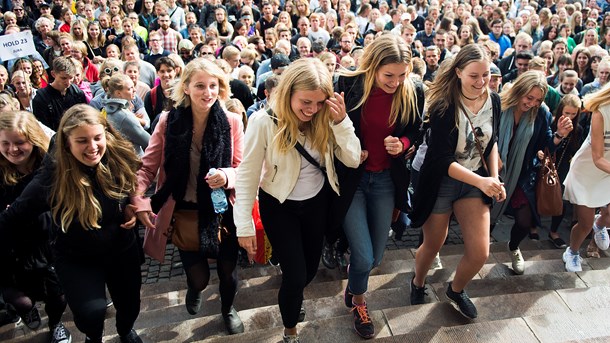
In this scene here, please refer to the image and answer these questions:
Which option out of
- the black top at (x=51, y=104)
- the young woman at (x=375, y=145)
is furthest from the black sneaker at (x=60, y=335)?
the black top at (x=51, y=104)

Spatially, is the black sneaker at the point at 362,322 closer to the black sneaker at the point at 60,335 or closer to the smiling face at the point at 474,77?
the smiling face at the point at 474,77

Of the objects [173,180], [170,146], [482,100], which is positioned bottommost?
[173,180]

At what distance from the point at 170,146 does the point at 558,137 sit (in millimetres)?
3793

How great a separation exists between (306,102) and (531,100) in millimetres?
2548

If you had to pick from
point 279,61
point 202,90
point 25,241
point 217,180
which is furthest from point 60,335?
point 279,61

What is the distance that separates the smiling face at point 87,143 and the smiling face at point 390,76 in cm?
185

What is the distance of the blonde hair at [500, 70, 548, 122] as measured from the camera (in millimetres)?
4387

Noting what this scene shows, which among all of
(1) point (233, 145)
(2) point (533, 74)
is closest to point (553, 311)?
(2) point (533, 74)

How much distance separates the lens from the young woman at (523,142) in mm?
4477

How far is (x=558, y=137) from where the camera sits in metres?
4.95

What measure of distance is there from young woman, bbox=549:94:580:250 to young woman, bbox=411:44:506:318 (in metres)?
1.79

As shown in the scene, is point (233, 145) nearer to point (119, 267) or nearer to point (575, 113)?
point (119, 267)

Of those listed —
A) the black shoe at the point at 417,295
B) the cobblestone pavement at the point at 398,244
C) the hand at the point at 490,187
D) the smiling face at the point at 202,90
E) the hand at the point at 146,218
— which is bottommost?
the cobblestone pavement at the point at 398,244

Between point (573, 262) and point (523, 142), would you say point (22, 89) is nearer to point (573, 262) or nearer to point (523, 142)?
point (523, 142)
